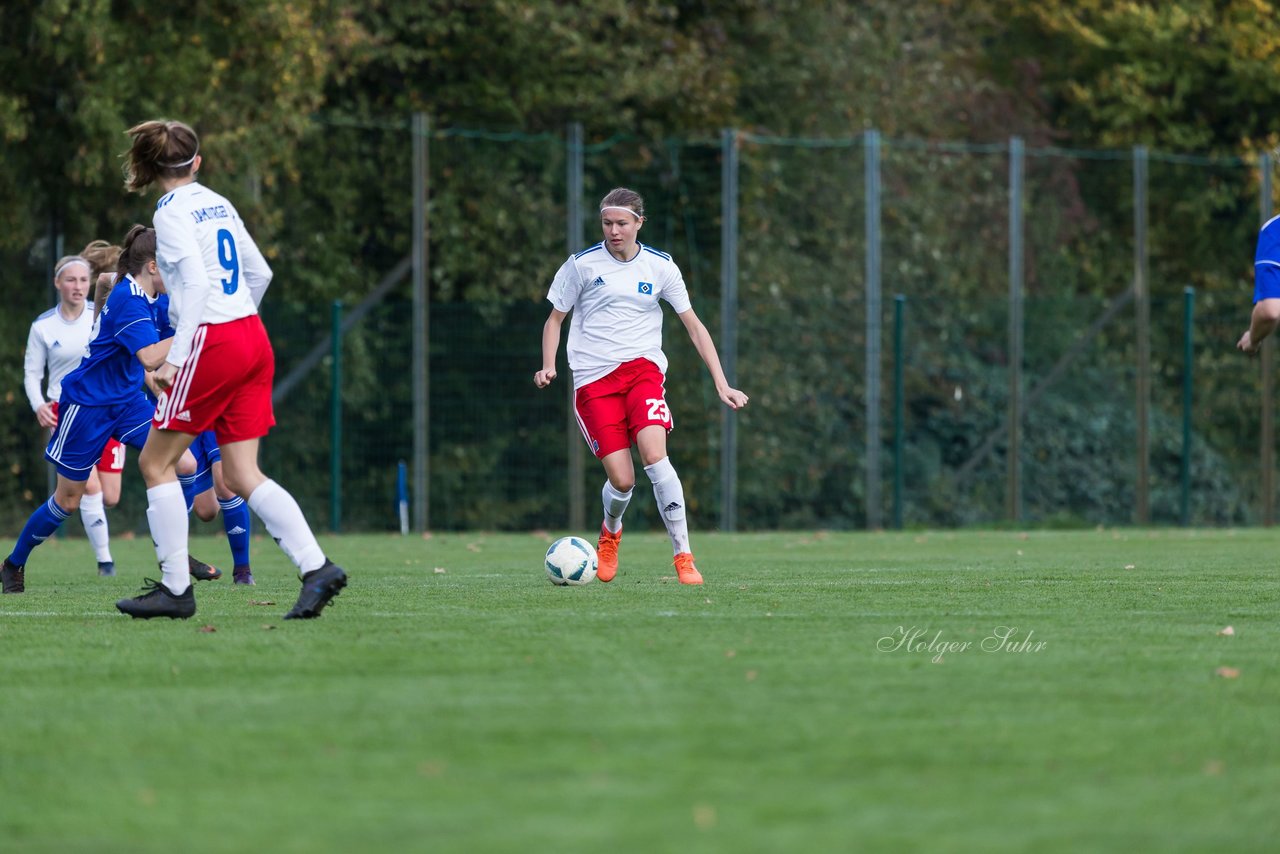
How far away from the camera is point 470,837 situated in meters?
3.77

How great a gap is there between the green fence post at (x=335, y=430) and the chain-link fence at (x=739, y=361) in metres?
0.03

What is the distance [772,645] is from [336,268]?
53.5 ft

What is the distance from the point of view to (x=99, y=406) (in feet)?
35.7

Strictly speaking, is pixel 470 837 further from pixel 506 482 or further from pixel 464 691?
pixel 506 482

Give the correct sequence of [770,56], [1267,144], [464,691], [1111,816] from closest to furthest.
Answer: [1111,816]
[464,691]
[770,56]
[1267,144]

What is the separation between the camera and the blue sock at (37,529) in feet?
35.0

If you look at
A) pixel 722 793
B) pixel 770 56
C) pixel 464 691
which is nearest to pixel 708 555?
pixel 464 691

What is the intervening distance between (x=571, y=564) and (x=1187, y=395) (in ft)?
47.6

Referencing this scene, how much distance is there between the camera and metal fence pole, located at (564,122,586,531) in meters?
21.3

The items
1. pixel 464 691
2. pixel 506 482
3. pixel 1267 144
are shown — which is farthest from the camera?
pixel 1267 144

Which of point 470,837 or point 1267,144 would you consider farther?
point 1267,144

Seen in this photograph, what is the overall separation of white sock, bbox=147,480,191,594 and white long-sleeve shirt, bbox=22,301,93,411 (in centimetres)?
488

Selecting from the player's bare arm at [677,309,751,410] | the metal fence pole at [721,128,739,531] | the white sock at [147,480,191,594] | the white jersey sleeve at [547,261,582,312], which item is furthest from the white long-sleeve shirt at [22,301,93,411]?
the metal fence pole at [721,128,739,531]

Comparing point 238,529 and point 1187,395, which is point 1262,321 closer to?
point 238,529
